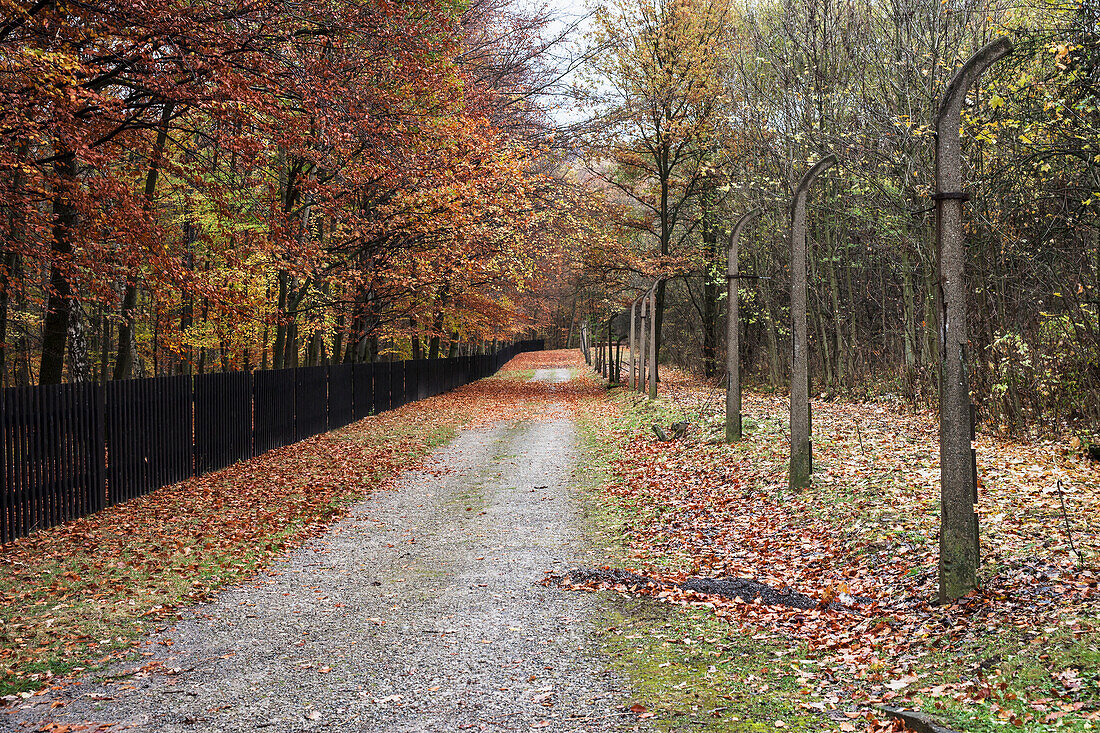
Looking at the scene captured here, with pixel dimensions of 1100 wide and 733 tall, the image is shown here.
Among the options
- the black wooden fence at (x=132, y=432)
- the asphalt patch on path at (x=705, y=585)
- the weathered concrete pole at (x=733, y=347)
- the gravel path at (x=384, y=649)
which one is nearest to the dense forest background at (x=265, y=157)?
the black wooden fence at (x=132, y=432)

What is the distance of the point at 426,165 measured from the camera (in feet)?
53.7

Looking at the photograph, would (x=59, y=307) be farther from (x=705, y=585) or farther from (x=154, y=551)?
(x=705, y=585)

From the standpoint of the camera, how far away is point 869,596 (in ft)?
20.6

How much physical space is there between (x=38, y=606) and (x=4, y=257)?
1749 cm

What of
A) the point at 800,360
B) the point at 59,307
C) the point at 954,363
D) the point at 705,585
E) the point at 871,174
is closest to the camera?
the point at 954,363

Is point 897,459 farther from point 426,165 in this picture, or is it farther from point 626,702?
point 426,165

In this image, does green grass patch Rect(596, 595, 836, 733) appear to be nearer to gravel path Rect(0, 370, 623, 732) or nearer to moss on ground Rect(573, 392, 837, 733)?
moss on ground Rect(573, 392, 837, 733)

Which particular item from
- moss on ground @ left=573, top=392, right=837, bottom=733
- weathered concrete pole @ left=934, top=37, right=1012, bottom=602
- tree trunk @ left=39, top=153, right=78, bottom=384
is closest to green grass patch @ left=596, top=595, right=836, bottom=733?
moss on ground @ left=573, top=392, right=837, bottom=733

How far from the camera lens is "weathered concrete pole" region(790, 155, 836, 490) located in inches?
392

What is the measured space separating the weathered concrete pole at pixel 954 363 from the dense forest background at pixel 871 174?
1081mm

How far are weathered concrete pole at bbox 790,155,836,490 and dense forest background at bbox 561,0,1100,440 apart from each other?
7.27ft

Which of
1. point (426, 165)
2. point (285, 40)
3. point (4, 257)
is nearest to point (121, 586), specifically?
point (285, 40)

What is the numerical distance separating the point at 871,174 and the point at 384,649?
13.5 m

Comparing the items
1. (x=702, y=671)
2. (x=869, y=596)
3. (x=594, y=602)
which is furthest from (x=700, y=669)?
(x=869, y=596)
